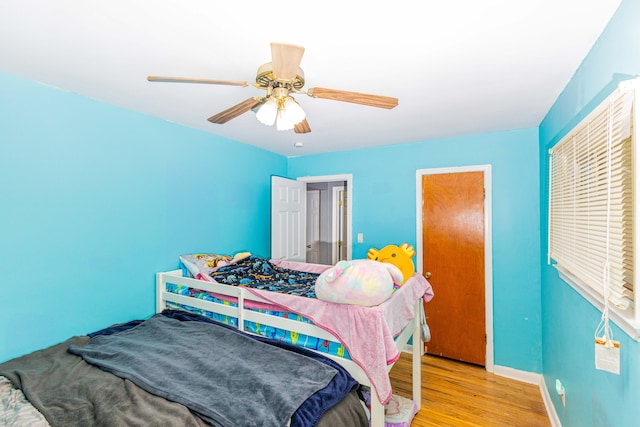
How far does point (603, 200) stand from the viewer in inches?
46.1

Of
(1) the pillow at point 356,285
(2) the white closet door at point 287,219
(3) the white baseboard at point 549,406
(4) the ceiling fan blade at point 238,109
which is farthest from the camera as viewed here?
(2) the white closet door at point 287,219

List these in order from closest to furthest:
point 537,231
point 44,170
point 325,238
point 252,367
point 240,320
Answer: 1. point 252,367
2. point 44,170
3. point 240,320
4. point 537,231
5. point 325,238

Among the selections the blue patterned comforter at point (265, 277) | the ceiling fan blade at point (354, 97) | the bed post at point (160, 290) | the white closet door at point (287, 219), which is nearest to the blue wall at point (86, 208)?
the bed post at point (160, 290)

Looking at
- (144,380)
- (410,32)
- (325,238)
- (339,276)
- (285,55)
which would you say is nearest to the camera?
(285,55)

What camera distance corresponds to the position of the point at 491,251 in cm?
286

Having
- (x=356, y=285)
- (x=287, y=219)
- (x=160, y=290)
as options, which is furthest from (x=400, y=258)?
(x=160, y=290)

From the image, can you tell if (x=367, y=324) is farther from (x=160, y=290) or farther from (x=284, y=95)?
(x=160, y=290)

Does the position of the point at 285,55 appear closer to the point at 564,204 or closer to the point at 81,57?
the point at 81,57

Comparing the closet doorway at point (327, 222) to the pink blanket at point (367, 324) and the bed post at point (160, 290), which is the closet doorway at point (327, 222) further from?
the pink blanket at point (367, 324)

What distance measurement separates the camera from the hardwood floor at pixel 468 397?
2.15 meters

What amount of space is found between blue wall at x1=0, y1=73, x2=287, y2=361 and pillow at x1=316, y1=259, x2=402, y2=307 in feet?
5.31

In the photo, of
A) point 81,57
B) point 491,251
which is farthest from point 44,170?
point 491,251

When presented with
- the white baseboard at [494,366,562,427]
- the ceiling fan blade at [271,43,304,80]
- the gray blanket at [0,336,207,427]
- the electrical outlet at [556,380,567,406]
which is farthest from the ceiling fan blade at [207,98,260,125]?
the white baseboard at [494,366,562,427]

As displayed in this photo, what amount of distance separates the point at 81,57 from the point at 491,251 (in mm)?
3452
